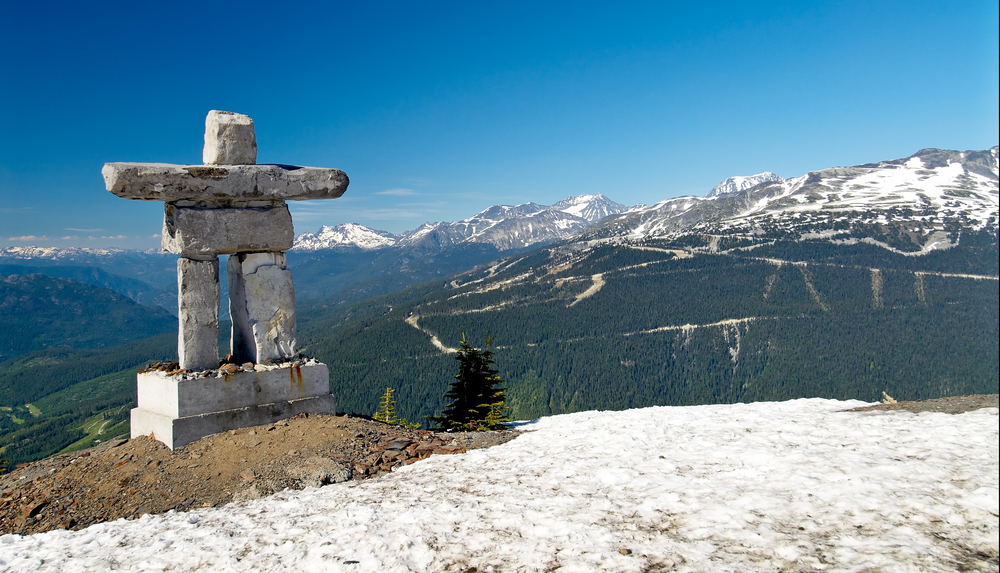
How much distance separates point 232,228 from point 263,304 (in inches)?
76.6

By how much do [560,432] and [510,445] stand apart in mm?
1847

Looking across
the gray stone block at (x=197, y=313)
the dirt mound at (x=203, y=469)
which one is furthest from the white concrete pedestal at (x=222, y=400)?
the gray stone block at (x=197, y=313)

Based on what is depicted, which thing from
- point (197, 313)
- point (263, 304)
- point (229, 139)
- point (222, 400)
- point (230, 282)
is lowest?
point (222, 400)

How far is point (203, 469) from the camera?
33.6ft

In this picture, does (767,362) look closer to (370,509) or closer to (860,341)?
(860,341)

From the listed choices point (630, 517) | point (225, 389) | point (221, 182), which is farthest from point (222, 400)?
point (630, 517)

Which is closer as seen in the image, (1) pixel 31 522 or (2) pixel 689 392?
(1) pixel 31 522

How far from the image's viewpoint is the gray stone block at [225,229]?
1193cm

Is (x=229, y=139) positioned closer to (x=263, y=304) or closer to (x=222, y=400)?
(x=263, y=304)

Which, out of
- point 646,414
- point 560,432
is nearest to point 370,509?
point 560,432

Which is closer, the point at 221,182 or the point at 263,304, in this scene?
the point at 221,182

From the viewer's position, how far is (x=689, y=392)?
188250 mm

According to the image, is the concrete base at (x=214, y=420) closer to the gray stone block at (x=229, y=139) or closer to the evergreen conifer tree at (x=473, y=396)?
the gray stone block at (x=229, y=139)

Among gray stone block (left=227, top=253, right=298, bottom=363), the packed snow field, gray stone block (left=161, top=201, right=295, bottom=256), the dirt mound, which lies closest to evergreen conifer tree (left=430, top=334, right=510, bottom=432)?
the dirt mound
